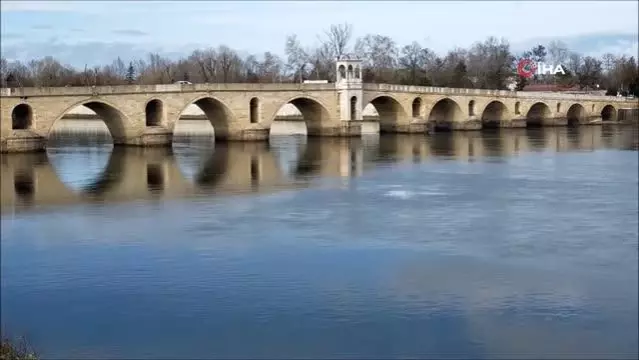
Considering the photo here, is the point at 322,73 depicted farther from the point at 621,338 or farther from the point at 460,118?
the point at 621,338

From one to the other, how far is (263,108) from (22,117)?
921 centimetres

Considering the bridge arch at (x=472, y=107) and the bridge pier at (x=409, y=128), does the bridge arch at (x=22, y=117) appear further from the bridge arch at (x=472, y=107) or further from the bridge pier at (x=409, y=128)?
the bridge arch at (x=472, y=107)

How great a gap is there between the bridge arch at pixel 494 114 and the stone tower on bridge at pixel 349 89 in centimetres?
1121

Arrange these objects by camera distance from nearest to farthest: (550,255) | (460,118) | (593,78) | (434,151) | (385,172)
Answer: (550,255), (385,172), (434,151), (460,118), (593,78)

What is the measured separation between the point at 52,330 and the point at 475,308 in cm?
434

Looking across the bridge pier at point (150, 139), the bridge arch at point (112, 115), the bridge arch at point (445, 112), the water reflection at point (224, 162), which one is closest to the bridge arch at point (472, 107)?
the bridge arch at point (445, 112)

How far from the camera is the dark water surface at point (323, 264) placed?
793 cm

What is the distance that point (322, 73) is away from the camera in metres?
54.7

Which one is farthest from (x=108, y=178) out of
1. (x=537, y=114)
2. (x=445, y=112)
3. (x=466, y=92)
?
(x=537, y=114)

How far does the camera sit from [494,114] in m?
44.8

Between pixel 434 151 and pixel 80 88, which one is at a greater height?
pixel 80 88

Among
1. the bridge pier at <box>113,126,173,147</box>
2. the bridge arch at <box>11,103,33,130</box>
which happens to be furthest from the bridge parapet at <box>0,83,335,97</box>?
the bridge pier at <box>113,126,173,147</box>

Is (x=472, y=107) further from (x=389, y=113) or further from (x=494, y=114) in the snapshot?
(x=389, y=113)

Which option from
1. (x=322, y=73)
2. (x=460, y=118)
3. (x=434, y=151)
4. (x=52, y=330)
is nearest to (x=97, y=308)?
(x=52, y=330)
